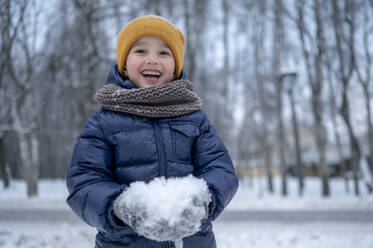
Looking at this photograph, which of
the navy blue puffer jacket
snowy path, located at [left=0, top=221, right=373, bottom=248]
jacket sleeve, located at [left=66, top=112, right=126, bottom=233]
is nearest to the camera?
jacket sleeve, located at [left=66, top=112, right=126, bottom=233]

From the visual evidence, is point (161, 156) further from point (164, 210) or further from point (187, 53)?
point (187, 53)

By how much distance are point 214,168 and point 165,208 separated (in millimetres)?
422

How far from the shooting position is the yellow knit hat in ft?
4.23

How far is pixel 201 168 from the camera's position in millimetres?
1222

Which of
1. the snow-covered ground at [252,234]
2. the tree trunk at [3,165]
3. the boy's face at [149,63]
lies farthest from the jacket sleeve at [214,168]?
the tree trunk at [3,165]

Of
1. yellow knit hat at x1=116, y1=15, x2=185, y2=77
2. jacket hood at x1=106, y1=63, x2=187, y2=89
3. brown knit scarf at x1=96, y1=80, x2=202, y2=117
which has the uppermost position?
yellow knit hat at x1=116, y1=15, x2=185, y2=77

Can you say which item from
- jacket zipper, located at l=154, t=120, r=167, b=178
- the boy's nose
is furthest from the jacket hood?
jacket zipper, located at l=154, t=120, r=167, b=178

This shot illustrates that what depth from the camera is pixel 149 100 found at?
3.90 ft

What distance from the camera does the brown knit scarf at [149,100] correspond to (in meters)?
1.18

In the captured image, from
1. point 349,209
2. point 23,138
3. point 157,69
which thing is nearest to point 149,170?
point 157,69

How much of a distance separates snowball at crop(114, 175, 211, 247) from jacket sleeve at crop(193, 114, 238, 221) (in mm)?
161

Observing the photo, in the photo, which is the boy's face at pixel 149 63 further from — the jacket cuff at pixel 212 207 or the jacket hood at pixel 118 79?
the jacket cuff at pixel 212 207

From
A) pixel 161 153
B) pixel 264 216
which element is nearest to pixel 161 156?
pixel 161 153

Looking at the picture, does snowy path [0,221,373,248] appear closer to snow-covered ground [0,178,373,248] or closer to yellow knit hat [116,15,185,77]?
snow-covered ground [0,178,373,248]
